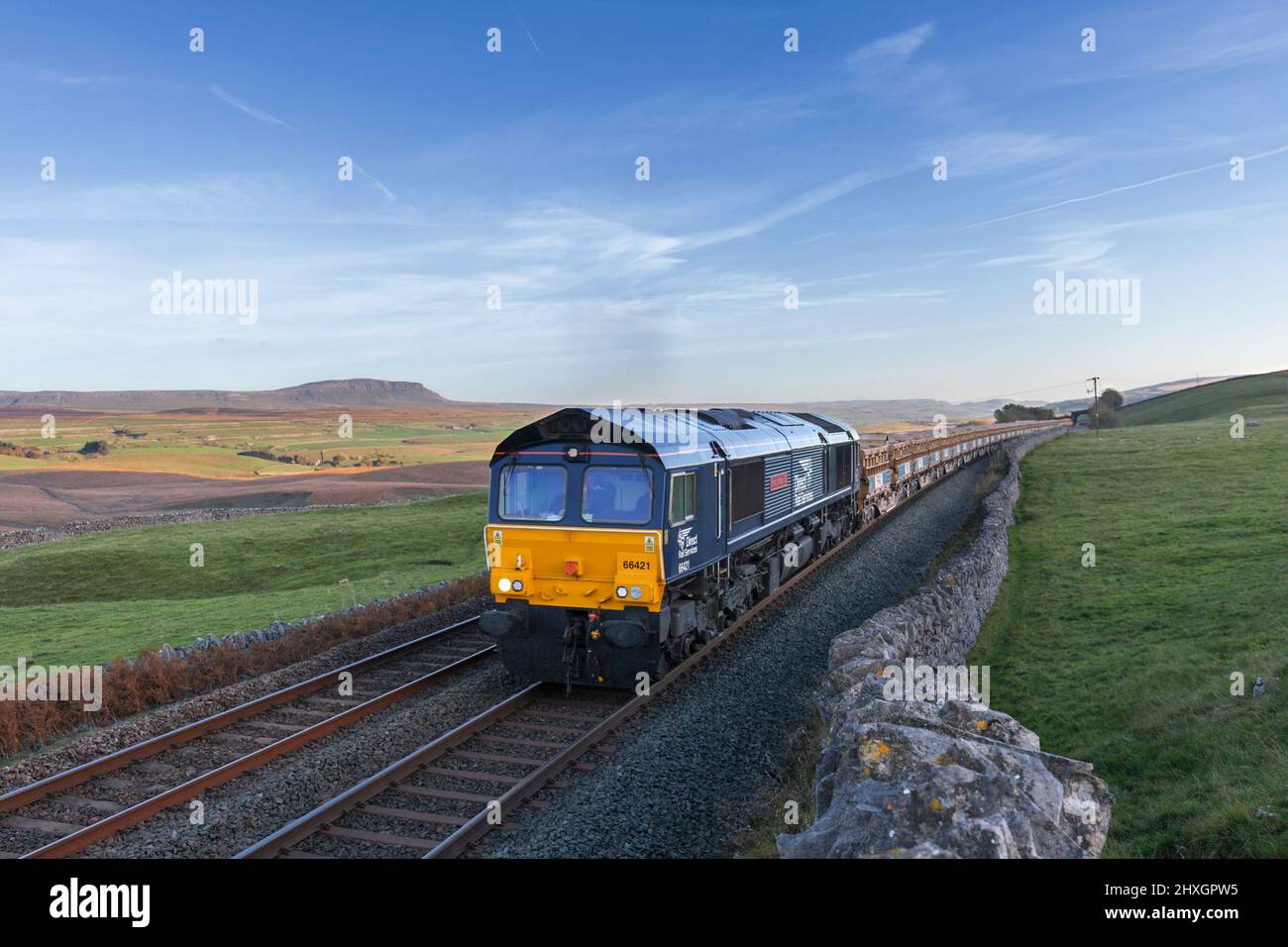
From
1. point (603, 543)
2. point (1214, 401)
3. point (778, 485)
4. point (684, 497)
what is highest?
point (1214, 401)

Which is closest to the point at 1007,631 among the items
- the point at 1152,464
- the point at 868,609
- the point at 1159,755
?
the point at 868,609

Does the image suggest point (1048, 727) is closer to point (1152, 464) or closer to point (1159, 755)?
point (1159, 755)

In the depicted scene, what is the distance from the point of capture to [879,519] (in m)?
32.4

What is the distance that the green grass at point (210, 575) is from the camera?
63.2 ft

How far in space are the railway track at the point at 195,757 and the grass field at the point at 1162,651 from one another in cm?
967

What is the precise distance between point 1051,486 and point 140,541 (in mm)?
43487

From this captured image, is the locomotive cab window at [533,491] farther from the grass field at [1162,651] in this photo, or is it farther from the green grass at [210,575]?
the green grass at [210,575]

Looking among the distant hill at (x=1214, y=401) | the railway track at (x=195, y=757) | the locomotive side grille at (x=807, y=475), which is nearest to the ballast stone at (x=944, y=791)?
the railway track at (x=195, y=757)

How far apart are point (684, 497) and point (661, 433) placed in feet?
3.67

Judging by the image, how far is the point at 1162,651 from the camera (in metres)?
14.4

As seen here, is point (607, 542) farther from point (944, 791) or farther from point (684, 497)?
point (944, 791)

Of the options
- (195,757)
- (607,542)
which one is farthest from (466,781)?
(607,542)

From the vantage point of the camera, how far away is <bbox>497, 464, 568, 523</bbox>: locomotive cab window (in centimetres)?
1269

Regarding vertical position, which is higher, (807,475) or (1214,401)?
(1214,401)
